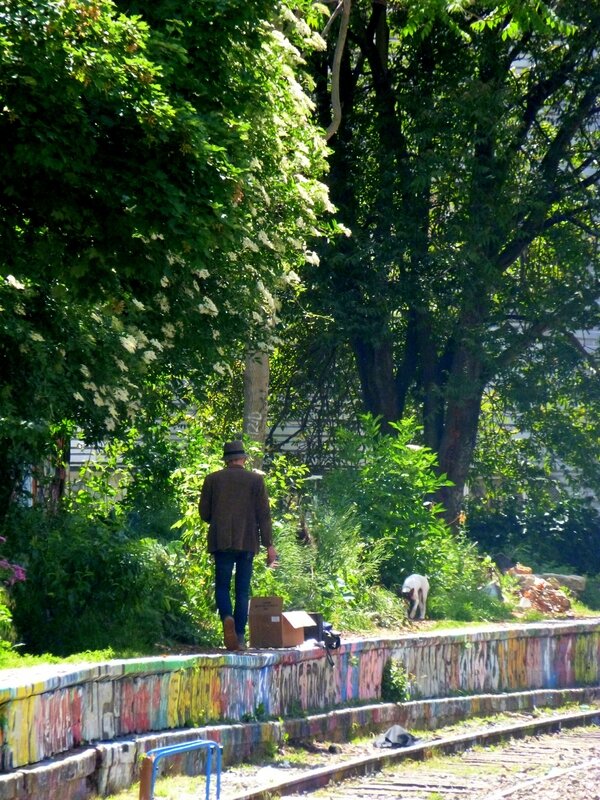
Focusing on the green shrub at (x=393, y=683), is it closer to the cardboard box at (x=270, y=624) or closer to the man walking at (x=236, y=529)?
the cardboard box at (x=270, y=624)

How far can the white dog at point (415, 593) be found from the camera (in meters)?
15.5

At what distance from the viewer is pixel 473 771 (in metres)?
11.3

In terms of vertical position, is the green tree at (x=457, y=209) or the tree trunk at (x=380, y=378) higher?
the green tree at (x=457, y=209)

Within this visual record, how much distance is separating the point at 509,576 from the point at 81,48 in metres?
14.3

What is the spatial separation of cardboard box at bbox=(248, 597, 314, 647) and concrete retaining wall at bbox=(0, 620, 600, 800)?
0.20 metres

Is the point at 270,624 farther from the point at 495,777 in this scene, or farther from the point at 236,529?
the point at 495,777

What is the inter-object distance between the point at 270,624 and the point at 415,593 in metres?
4.27

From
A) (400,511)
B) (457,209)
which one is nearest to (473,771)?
(400,511)

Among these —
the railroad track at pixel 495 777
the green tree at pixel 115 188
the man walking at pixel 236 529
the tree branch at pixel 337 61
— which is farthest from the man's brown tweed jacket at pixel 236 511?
the tree branch at pixel 337 61

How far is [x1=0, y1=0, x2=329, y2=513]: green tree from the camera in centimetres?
794

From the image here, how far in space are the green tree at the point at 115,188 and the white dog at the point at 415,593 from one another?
13.0ft

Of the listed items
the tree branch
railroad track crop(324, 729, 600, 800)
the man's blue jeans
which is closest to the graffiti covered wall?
the man's blue jeans

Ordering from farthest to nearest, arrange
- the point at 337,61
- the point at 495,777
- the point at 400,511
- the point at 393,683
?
the point at 337,61 → the point at 400,511 → the point at 393,683 → the point at 495,777

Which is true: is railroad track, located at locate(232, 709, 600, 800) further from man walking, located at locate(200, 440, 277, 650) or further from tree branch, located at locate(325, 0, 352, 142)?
tree branch, located at locate(325, 0, 352, 142)
